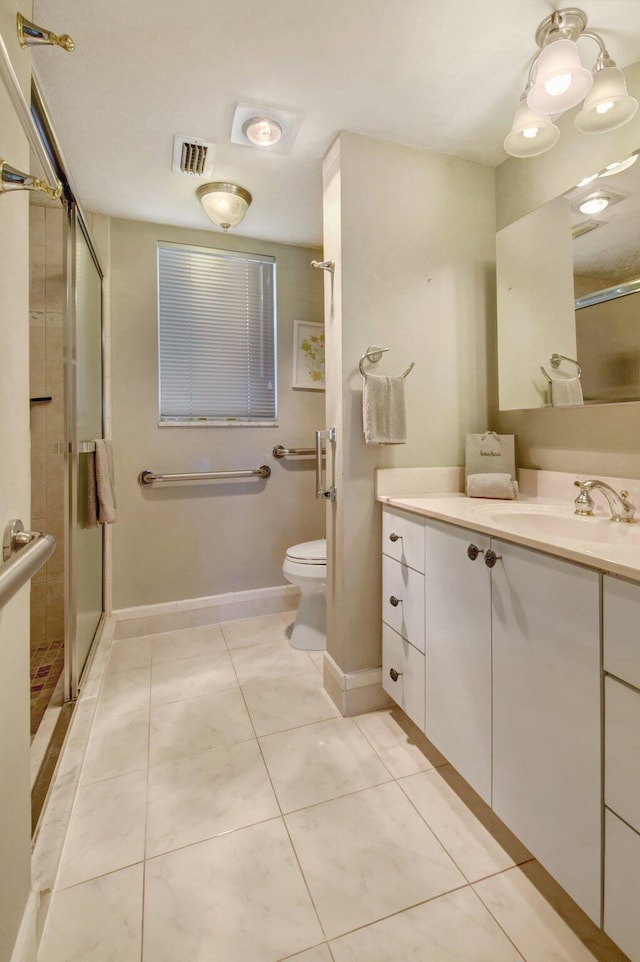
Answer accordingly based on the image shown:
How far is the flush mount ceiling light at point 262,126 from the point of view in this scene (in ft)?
4.84

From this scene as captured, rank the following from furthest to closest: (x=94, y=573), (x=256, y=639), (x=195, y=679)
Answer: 1. (x=256, y=639)
2. (x=94, y=573)
3. (x=195, y=679)

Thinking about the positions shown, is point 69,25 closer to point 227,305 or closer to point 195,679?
point 227,305

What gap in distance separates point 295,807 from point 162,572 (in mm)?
1475

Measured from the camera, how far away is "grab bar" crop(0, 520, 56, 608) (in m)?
0.56

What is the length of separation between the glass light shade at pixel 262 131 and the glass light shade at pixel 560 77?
850 mm

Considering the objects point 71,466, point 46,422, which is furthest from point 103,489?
point 46,422

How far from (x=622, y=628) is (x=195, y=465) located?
6.98 ft

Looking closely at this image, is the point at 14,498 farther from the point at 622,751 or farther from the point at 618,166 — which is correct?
the point at 618,166

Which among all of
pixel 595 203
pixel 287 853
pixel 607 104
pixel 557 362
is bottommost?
pixel 287 853

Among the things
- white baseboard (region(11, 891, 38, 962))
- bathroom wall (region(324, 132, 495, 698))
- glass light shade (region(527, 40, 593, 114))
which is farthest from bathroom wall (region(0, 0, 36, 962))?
glass light shade (region(527, 40, 593, 114))

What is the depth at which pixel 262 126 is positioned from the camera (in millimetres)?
1530

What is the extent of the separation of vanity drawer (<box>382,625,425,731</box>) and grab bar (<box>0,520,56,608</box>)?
3.67 ft

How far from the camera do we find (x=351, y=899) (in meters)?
0.98

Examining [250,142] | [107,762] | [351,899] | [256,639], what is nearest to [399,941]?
[351,899]
